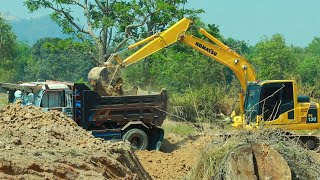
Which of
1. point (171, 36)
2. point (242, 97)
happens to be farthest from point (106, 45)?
point (242, 97)

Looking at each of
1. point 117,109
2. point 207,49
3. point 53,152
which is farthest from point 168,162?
point 53,152

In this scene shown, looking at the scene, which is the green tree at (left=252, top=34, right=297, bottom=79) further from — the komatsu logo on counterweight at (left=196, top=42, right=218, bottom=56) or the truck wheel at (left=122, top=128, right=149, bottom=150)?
the truck wheel at (left=122, top=128, right=149, bottom=150)

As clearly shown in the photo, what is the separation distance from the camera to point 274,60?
56.7 meters

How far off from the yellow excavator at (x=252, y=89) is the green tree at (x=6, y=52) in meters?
35.1

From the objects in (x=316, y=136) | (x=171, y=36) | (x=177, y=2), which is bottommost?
(x=316, y=136)

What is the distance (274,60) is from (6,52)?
22.1 metres

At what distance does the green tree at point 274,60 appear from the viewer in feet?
180

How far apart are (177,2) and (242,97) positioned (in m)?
13.9

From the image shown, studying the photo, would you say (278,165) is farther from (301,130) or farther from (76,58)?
(76,58)

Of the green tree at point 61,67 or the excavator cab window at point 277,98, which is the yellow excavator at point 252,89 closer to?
the excavator cab window at point 277,98

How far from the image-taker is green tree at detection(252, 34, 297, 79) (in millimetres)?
54781

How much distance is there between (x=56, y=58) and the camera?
89.3 metres

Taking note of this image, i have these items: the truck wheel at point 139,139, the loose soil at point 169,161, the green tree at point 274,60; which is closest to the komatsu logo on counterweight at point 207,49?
the loose soil at point 169,161

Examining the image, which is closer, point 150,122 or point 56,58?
point 150,122
